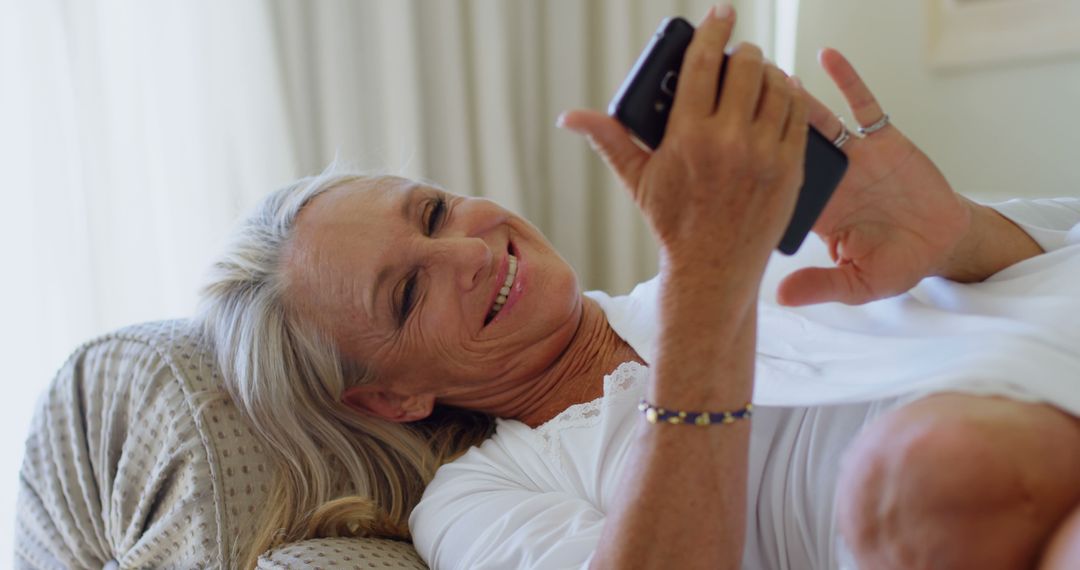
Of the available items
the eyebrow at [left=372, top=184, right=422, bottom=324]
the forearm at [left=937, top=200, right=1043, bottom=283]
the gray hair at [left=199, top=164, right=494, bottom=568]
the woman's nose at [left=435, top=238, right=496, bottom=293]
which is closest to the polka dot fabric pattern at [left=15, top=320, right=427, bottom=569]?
the gray hair at [left=199, top=164, right=494, bottom=568]

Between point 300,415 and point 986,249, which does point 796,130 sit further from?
point 300,415

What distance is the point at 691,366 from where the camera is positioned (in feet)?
2.43

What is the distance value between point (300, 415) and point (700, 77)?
2.70 ft

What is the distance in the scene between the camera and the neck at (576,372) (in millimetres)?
1276

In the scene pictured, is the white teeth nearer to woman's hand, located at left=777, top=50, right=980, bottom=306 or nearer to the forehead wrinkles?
the forehead wrinkles

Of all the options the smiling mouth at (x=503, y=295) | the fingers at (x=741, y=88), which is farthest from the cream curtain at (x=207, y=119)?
the fingers at (x=741, y=88)

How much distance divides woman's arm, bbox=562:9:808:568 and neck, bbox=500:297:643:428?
18.1 inches

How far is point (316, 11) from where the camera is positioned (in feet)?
6.39

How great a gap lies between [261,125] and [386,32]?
353mm

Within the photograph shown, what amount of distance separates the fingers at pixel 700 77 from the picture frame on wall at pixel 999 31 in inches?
53.7

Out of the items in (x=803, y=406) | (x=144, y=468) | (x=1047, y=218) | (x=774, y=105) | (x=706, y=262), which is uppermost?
(x=774, y=105)

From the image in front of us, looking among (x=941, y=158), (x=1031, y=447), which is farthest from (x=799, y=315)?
(x=941, y=158)

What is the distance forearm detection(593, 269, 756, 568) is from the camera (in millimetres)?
733

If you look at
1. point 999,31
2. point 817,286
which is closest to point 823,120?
point 817,286
